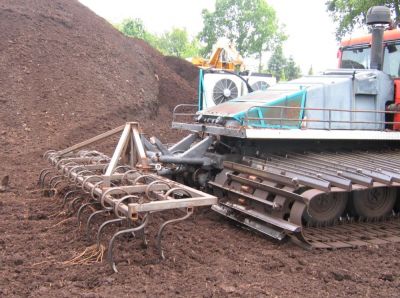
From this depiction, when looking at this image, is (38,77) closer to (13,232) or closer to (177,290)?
(13,232)

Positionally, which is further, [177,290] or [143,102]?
[143,102]

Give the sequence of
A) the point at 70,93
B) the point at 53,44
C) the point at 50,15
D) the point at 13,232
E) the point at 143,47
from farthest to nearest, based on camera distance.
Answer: the point at 143,47 → the point at 50,15 → the point at 53,44 → the point at 70,93 → the point at 13,232

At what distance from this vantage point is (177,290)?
402 cm

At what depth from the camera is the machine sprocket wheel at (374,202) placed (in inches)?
252

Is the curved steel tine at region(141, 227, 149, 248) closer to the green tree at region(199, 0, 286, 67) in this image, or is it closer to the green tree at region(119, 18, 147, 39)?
the green tree at region(199, 0, 286, 67)

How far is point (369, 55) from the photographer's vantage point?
27.3 ft

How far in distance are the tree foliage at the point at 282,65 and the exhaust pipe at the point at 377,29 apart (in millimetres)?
36848

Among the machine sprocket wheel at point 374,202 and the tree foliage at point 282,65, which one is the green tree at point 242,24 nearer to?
the tree foliage at point 282,65

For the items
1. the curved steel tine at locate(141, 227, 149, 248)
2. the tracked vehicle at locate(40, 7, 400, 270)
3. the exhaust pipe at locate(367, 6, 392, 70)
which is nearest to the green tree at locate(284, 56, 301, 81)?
the exhaust pipe at locate(367, 6, 392, 70)

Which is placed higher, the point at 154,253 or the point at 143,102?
the point at 143,102

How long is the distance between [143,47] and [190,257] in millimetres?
15857

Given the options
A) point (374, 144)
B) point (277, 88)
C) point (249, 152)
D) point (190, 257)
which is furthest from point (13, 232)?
point (374, 144)

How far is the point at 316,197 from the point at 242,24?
123 feet

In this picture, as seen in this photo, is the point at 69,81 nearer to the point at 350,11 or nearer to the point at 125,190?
the point at 125,190
